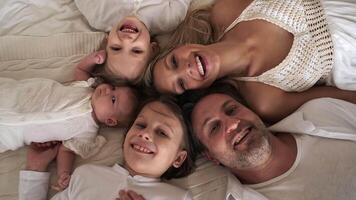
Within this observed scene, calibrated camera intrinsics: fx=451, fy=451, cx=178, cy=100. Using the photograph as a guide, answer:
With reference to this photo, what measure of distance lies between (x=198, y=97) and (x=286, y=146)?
0.32m

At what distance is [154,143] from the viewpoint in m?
1.31

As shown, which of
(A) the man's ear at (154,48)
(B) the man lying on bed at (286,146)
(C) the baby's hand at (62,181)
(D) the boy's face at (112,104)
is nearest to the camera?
(B) the man lying on bed at (286,146)

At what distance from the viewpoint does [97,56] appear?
1588 millimetres

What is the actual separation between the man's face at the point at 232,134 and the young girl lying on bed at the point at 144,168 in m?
0.08

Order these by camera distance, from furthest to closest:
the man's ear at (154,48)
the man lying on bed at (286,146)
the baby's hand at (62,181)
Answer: the man's ear at (154,48), the baby's hand at (62,181), the man lying on bed at (286,146)

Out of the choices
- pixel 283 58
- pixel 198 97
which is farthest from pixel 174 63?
pixel 283 58

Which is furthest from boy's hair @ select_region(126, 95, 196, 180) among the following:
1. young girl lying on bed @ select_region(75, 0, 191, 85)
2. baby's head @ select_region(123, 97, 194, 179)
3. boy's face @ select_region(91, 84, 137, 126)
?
young girl lying on bed @ select_region(75, 0, 191, 85)

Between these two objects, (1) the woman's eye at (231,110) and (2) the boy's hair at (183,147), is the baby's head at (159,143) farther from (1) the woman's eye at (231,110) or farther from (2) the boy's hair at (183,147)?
(1) the woman's eye at (231,110)

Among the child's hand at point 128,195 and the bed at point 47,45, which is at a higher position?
the bed at point 47,45

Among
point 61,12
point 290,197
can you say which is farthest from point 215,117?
point 61,12

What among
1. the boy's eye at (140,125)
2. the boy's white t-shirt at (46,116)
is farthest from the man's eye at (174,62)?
the boy's white t-shirt at (46,116)

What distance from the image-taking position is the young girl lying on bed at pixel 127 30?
1.55 metres

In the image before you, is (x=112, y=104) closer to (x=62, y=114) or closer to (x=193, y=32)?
(x=62, y=114)

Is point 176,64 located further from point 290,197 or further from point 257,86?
point 290,197
